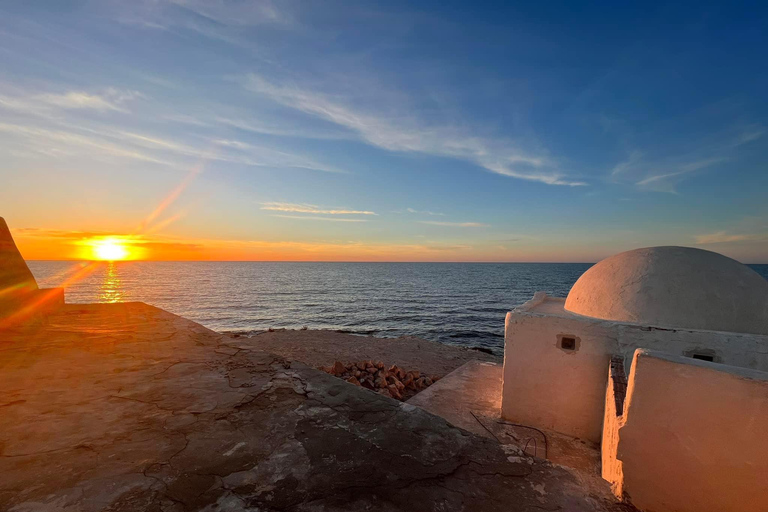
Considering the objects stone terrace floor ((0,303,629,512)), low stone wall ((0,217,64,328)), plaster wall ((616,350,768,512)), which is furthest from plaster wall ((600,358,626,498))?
low stone wall ((0,217,64,328))

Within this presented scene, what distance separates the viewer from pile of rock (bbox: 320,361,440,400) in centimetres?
1084

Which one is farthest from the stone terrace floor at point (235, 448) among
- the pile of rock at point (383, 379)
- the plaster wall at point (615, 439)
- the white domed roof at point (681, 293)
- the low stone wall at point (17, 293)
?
the pile of rock at point (383, 379)

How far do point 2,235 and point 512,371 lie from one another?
1097 cm

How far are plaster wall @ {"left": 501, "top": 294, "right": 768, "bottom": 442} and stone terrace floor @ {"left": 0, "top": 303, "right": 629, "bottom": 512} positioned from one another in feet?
20.5

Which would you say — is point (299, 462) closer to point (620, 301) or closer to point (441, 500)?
point (441, 500)

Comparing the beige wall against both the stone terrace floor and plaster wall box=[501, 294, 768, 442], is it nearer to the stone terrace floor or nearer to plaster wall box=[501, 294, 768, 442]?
plaster wall box=[501, 294, 768, 442]

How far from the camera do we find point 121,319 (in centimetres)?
552

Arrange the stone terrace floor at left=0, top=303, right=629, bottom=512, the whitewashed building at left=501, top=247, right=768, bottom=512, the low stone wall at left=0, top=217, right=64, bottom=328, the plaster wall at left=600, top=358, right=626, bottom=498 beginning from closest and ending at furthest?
the stone terrace floor at left=0, top=303, right=629, bottom=512 → the whitewashed building at left=501, top=247, right=768, bottom=512 → the plaster wall at left=600, top=358, right=626, bottom=498 → the low stone wall at left=0, top=217, right=64, bottom=328

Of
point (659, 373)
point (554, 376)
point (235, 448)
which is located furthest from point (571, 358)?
point (235, 448)

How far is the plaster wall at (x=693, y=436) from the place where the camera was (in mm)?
3668

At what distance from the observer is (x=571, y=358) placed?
7602 mm

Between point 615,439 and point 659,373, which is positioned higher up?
point 659,373

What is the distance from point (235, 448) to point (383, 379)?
9638 mm

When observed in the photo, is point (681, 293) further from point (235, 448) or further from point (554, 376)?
point (235, 448)
